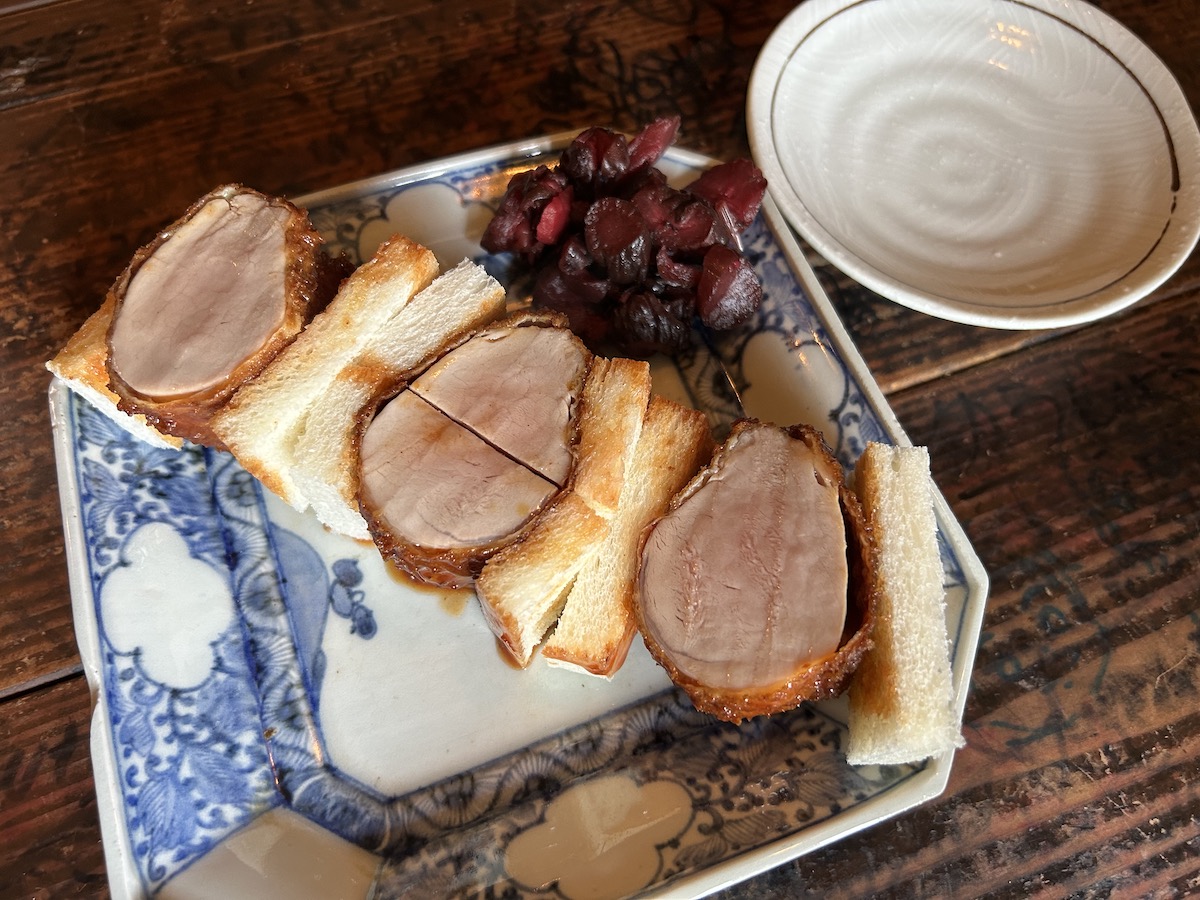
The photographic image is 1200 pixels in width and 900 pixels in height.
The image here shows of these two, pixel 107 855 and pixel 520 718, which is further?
pixel 520 718

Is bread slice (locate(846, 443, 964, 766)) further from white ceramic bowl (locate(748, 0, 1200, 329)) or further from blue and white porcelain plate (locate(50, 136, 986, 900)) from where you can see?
white ceramic bowl (locate(748, 0, 1200, 329))

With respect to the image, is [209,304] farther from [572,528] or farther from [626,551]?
[626,551]

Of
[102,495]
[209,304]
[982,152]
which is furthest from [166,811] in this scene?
[982,152]

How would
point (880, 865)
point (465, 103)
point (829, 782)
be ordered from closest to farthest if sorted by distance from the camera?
point (829, 782) < point (880, 865) < point (465, 103)

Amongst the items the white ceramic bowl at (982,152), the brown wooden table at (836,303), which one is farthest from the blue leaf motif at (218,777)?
the white ceramic bowl at (982,152)

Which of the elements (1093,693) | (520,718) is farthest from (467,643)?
(1093,693)

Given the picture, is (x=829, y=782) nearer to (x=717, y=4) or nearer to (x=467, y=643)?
(x=467, y=643)

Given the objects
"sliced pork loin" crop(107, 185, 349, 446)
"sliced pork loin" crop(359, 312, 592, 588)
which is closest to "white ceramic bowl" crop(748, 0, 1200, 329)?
"sliced pork loin" crop(359, 312, 592, 588)
